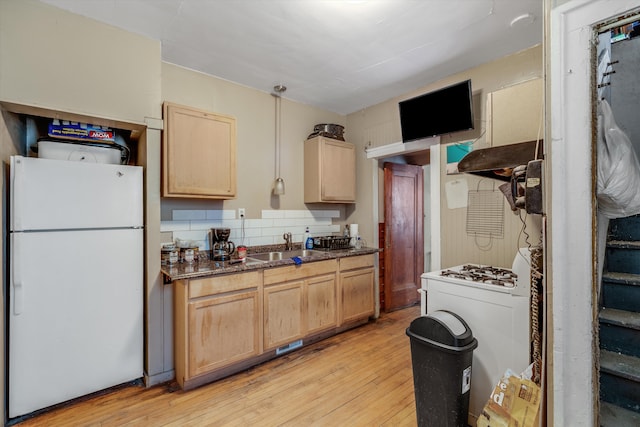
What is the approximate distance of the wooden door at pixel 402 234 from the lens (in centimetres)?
407

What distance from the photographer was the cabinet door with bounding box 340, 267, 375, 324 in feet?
10.8

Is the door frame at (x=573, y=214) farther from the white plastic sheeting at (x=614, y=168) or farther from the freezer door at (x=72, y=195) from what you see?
the freezer door at (x=72, y=195)

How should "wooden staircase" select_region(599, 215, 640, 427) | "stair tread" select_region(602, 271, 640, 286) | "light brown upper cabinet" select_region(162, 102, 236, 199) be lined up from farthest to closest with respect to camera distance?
"light brown upper cabinet" select_region(162, 102, 236, 199), "stair tread" select_region(602, 271, 640, 286), "wooden staircase" select_region(599, 215, 640, 427)

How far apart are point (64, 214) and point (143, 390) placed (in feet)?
4.71

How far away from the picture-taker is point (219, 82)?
311cm

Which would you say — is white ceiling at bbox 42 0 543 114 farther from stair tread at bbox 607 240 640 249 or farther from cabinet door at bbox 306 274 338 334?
cabinet door at bbox 306 274 338 334

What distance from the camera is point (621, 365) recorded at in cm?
118

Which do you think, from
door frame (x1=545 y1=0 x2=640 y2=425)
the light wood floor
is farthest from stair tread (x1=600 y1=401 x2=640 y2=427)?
the light wood floor

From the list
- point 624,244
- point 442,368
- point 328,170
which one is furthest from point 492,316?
point 328,170

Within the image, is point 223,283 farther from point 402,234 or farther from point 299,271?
point 402,234

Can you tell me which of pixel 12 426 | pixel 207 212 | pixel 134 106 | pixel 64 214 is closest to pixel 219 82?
pixel 134 106

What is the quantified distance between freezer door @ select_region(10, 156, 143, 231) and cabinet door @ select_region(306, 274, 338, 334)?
5.52ft

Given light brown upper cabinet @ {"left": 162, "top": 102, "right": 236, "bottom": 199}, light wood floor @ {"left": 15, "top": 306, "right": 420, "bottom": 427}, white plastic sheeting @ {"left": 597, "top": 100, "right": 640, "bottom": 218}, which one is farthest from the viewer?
light brown upper cabinet @ {"left": 162, "top": 102, "right": 236, "bottom": 199}

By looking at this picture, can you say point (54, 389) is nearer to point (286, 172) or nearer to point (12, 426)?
point (12, 426)
